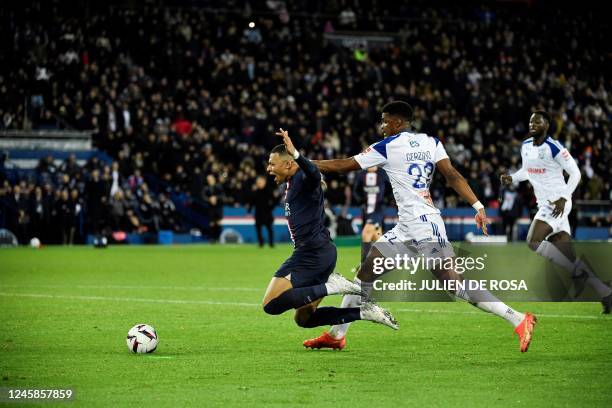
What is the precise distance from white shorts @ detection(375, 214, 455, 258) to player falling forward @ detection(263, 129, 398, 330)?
21.9 inches

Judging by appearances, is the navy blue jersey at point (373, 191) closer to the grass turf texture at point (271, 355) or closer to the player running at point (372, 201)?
the player running at point (372, 201)

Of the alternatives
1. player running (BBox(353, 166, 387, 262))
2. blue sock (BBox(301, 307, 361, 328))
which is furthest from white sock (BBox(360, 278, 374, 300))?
player running (BBox(353, 166, 387, 262))

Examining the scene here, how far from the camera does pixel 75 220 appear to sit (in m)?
34.3

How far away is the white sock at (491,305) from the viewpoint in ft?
34.2

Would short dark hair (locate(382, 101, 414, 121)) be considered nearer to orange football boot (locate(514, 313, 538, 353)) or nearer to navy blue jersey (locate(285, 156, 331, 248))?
navy blue jersey (locate(285, 156, 331, 248))

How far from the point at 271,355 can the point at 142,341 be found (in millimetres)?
1290

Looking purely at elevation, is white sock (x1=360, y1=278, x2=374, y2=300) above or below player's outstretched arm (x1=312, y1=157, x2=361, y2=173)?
below

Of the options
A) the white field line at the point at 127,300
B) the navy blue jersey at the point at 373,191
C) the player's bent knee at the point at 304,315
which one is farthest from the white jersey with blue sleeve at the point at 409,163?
the navy blue jersey at the point at 373,191

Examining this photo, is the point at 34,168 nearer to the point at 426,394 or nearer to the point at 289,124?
the point at 289,124

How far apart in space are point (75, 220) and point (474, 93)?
63.7 feet

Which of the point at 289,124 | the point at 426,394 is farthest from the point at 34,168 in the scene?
the point at 426,394

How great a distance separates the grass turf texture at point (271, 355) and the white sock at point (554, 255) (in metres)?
0.68

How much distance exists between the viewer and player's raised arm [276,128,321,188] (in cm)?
997

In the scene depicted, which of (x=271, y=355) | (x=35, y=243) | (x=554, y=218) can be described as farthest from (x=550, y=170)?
(x=35, y=243)
